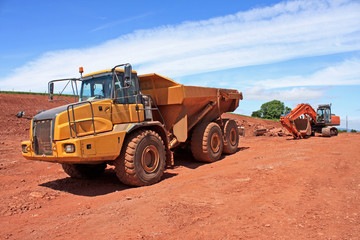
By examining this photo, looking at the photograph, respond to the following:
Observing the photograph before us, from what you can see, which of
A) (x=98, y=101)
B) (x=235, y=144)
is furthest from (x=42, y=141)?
(x=235, y=144)

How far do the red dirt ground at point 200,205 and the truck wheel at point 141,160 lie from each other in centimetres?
32

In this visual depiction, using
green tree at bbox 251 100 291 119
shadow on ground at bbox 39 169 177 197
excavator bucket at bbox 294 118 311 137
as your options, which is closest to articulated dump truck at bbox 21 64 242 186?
shadow on ground at bbox 39 169 177 197

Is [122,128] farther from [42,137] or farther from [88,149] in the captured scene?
[42,137]

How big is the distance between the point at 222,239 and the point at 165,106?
5.74 meters

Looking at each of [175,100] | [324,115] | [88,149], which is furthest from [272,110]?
[88,149]

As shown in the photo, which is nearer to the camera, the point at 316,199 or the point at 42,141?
the point at 316,199

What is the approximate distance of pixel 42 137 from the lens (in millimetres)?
6414

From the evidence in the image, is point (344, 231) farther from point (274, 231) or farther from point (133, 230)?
point (133, 230)

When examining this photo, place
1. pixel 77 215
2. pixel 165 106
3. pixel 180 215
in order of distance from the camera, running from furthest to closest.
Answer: pixel 165 106
pixel 77 215
pixel 180 215

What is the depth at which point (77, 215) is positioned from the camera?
507cm

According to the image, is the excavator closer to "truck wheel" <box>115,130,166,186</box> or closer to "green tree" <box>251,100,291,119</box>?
"truck wheel" <box>115,130,166,186</box>

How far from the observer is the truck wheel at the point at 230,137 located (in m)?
11.3

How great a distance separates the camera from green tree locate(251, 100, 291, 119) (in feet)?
181

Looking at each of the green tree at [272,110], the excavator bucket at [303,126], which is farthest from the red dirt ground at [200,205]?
the green tree at [272,110]
